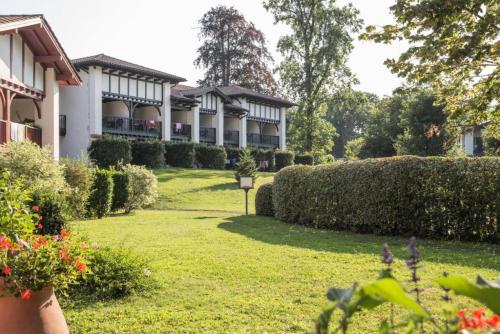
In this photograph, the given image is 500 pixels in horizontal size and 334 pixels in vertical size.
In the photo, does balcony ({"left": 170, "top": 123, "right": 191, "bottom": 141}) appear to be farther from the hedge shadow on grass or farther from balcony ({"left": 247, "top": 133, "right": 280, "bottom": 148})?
the hedge shadow on grass

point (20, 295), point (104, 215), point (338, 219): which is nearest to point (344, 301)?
point (20, 295)

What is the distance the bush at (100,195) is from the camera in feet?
59.0

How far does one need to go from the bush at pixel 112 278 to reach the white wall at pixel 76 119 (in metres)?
28.8

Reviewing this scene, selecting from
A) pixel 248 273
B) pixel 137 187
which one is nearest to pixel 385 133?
pixel 137 187

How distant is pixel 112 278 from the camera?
263 inches

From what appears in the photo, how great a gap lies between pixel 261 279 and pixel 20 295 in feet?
12.1

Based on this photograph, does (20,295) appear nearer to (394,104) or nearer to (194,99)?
(194,99)

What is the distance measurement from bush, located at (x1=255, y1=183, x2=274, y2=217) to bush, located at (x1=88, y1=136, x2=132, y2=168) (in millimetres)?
15775

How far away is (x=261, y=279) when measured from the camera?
23.8ft

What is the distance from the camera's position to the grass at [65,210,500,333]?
5422 mm

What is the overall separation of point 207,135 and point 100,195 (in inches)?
1121

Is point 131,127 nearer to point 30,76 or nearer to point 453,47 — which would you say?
point 30,76

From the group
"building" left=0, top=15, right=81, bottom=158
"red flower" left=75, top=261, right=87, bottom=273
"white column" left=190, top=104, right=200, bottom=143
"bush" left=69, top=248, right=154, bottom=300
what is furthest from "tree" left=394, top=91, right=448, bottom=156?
"red flower" left=75, top=261, right=87, bottom=273

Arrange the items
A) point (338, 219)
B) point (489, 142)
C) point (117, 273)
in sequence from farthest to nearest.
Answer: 1. point (489, 142)
2. point (338, 219)
3. point (117, 273)
